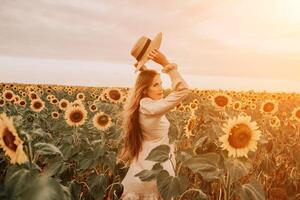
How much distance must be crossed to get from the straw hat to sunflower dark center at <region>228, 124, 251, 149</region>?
142 centimetres

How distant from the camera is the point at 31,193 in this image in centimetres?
120

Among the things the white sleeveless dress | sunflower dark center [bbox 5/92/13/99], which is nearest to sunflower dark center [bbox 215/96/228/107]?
sunflower dark center [bbox 5/92/13/99]

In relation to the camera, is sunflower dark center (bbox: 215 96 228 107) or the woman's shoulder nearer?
the woman's shoulder

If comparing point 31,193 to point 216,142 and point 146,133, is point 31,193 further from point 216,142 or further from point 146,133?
point 146,133

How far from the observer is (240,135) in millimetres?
3680

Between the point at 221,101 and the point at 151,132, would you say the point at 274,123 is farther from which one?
the point at 151,132

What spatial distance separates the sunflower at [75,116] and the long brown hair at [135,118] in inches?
71.6

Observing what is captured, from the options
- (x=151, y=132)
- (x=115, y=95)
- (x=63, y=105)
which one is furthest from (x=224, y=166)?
(x=63, y=105)

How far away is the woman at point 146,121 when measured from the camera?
440 centimetres

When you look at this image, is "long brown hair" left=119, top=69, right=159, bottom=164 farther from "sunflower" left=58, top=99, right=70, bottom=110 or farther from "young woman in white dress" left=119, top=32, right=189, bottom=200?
"sunflower" left=58, top=99, right=70, bottom=110

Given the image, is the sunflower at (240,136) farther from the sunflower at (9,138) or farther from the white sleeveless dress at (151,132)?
the sunflower at (9,138)

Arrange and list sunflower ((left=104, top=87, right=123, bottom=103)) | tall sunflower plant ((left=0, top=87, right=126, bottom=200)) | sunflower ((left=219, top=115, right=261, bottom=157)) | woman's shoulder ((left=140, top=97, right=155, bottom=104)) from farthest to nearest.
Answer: sunflower ((left=104, top=87, right=123, bottom=103)) → woman's shoulder ((left=140, top=97, right=155, bottom=104)) → sunflower ((left=219, top=115, right=261, bottom=157)) → tall sunflower plant ((left=0, top=87, right=126, bottom=200))

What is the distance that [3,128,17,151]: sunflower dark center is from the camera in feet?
6.86

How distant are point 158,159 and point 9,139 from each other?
4.71ft
